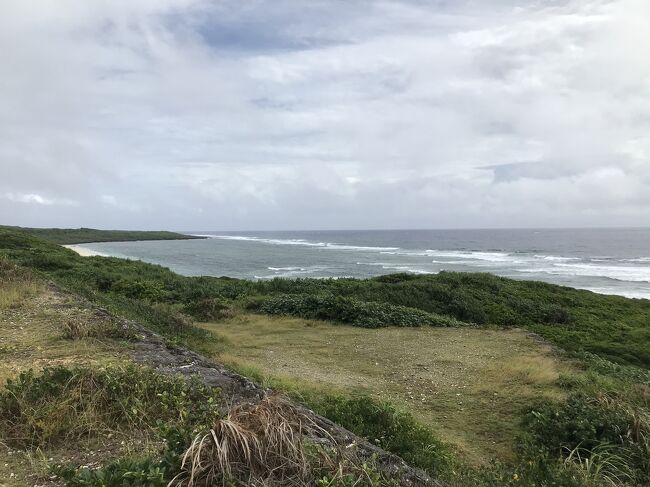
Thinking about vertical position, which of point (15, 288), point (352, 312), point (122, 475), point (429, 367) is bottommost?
point (429, 367)

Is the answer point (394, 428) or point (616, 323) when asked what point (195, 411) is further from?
point (616, 323)

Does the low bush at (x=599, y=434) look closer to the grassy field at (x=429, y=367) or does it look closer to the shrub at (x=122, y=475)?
the grassy field at (x=429, y=367)

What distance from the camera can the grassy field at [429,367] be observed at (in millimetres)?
6715

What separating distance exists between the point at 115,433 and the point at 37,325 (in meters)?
4.76

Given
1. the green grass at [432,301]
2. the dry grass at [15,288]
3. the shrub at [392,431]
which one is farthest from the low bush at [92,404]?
the green grass at [432,301]

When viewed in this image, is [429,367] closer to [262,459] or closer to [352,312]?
[352,312]

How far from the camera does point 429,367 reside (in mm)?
9492

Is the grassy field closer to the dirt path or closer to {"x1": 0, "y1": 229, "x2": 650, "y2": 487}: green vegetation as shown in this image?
{"x1": 0, "y1": 229, "x2": 650, "y2": 487}: green vegetation

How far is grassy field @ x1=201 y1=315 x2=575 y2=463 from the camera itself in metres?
6.71

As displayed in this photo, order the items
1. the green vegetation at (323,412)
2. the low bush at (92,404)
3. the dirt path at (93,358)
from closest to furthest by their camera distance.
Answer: the green vegetation at (323,412)
the dirt path at (93,358)
the low bush at (92,404)

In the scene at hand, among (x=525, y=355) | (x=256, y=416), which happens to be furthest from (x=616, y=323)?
(x=256, y=416)

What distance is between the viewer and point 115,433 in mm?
3629

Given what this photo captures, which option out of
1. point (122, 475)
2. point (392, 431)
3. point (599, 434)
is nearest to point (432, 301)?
point (599, 434)

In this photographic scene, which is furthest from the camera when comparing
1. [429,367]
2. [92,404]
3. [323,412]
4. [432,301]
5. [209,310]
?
[432,301]
